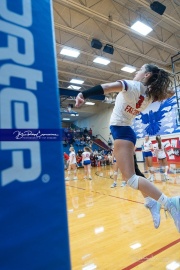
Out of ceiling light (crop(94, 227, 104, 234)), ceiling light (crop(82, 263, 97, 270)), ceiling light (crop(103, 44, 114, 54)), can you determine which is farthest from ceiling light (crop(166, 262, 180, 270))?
ceiling light (crop(103, 44, 114, 54))

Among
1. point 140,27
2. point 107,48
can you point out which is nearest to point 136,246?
point 140,27

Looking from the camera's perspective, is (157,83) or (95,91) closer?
(95,91)

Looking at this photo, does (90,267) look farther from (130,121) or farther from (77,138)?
(77,138)

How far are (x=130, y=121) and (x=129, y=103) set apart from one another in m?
0.17

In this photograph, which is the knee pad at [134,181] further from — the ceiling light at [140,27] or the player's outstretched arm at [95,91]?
the ceiling light at [140,27]

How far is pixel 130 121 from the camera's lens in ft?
6.66

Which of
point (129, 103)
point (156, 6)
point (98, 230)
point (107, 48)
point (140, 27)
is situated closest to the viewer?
point (129, 103)

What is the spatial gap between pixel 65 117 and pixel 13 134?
2323 cm

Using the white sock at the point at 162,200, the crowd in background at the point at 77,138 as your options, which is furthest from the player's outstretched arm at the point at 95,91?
the crowd in background at the point at 77,138

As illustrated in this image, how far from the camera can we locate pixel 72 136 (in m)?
19.3

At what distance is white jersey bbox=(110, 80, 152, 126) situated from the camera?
1.93m

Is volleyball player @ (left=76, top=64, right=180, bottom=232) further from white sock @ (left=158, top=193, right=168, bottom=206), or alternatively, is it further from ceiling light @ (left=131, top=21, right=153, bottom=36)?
ceiling light @ (left=131, top=21, right=153, bottom=36)

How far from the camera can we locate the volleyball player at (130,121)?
1.85 metres

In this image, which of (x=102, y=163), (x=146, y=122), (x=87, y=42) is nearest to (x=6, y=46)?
(x=87, y=42)
